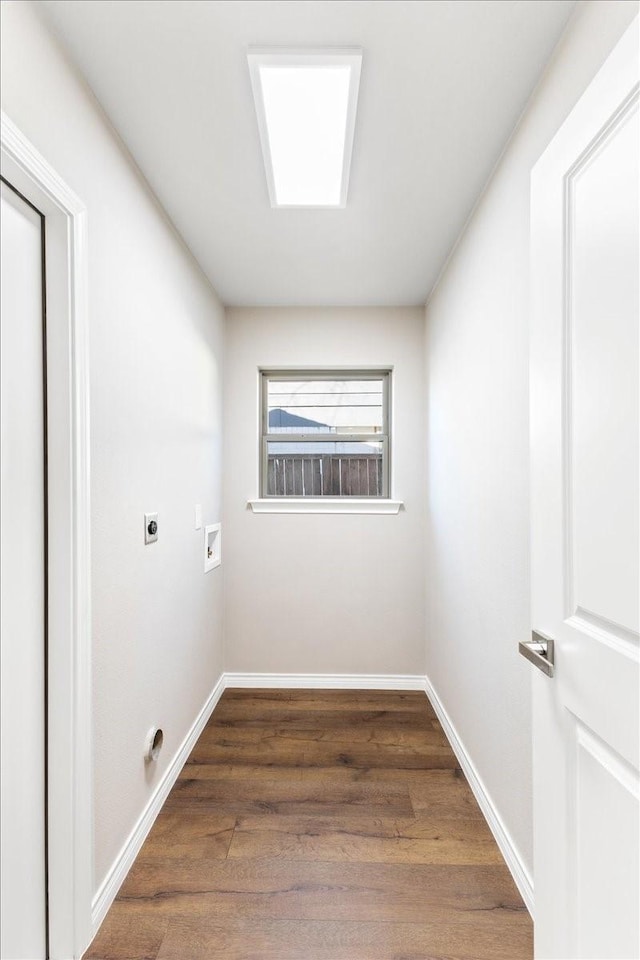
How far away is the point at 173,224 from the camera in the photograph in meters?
2.14

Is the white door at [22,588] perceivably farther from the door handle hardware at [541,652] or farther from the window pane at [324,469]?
the window pane at [324,469]

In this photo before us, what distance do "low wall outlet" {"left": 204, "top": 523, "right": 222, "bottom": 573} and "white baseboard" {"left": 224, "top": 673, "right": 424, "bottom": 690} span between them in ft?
2.60

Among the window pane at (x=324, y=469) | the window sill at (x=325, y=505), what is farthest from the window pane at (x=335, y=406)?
the window sill at (x=325, y=505)

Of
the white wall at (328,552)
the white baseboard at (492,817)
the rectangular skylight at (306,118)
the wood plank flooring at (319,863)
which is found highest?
the rectangular skylight at (306,118)

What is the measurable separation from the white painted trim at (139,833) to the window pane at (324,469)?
4.73ft

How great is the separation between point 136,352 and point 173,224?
2.55 feet

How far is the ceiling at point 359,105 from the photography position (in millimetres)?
1204

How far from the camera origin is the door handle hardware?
998 mm

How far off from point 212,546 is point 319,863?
165 cm

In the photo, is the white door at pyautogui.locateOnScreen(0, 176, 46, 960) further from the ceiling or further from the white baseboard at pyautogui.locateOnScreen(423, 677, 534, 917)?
the white baseboard at pyautogui.locateOnScreen(423, 677, 534, 917)

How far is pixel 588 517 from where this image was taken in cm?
88

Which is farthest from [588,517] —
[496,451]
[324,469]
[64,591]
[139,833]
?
[324,469]

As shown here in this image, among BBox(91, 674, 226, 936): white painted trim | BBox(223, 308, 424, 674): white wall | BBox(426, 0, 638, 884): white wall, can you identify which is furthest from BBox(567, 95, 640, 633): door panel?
BBox(223, 308, 424, 674): white wall

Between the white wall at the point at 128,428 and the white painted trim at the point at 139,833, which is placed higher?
the white wall at the point at 128,428
